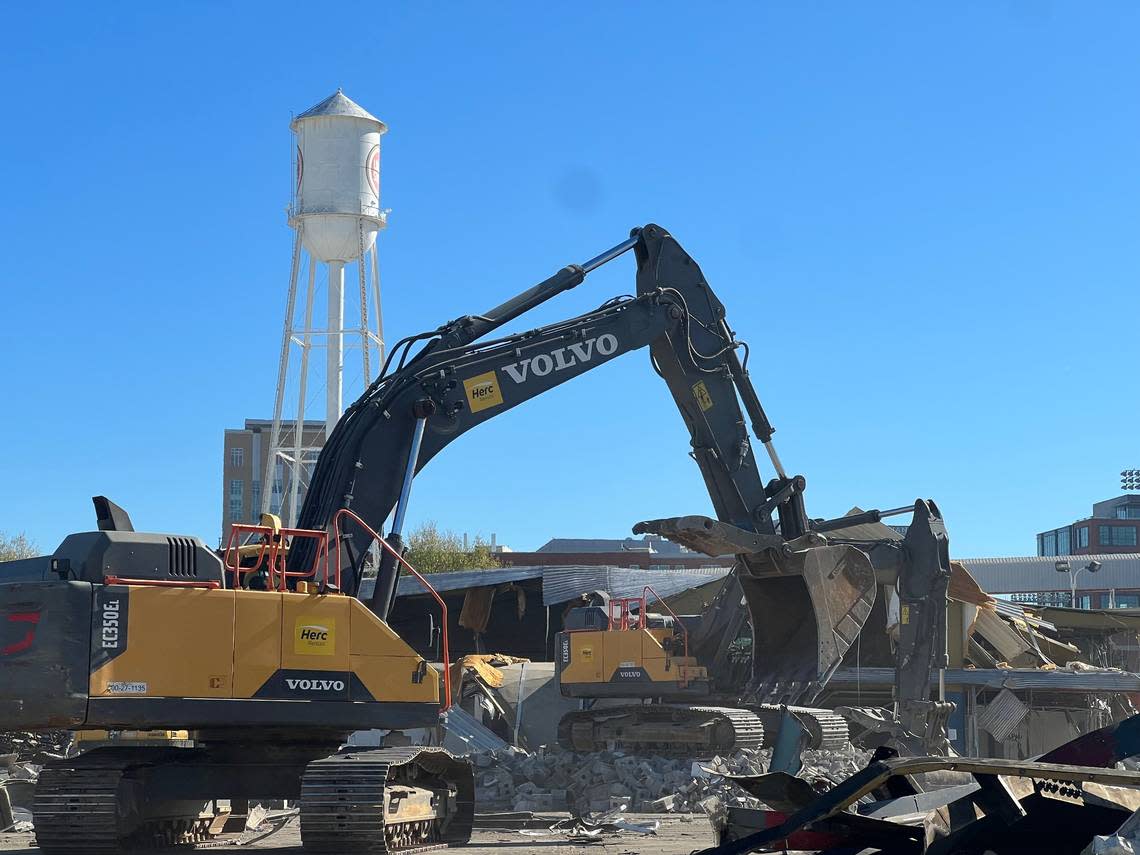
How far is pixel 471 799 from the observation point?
1455 cm

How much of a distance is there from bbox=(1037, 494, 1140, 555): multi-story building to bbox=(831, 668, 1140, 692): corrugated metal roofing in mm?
80128

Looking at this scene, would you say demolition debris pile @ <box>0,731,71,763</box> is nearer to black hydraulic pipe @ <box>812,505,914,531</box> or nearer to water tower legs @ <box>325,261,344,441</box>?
black hydraulic pipe @ <box>812,505,914,531</box>

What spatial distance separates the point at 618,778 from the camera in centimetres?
1955

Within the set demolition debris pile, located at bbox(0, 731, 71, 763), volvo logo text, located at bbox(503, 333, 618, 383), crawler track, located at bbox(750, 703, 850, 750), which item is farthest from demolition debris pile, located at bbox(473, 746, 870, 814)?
demolition debris pile, located at bbox(0, 731, 71, 763)

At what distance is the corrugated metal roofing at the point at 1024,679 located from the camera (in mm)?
27078

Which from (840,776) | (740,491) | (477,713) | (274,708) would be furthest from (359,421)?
(477,713)

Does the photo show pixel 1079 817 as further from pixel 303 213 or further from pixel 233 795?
pixel 303 213

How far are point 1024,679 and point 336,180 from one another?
101 feet

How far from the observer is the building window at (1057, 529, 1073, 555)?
114375 millimetres

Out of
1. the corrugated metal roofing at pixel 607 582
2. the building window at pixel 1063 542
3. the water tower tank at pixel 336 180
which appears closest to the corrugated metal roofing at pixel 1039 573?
the corrugated metal roofing at pixel 607 582

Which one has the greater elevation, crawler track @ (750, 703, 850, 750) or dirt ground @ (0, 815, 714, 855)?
crawler track @ (750, 703, 850, 750)

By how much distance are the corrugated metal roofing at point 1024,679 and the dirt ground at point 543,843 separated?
447 inches

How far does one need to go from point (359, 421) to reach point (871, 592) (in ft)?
27.5

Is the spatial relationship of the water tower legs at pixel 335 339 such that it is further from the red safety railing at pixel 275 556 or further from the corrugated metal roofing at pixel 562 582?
the red safety railing at pixel 275 556
